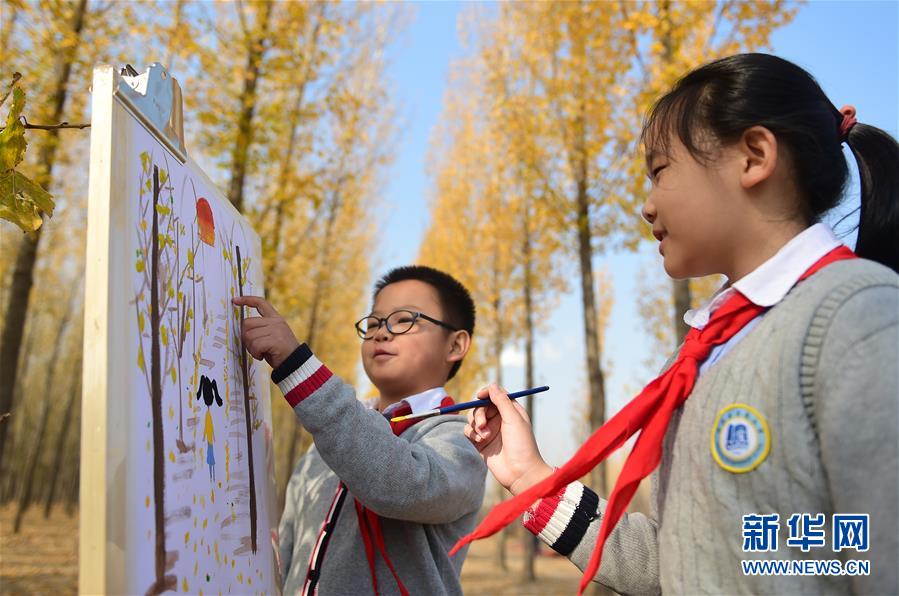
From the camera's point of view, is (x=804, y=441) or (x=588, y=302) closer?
(x=804, y=441)

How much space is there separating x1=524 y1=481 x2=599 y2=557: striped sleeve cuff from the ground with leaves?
834 cm

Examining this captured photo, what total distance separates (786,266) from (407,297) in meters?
1.27

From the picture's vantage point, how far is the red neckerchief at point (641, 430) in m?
1.06

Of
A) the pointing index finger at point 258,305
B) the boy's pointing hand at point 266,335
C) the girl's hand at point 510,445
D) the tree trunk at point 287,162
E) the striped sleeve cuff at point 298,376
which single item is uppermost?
the tree trunk at point 287,162

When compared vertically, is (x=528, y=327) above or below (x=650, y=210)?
above

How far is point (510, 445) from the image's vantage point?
1.40m

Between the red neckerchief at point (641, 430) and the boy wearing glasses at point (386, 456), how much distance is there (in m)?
0.43

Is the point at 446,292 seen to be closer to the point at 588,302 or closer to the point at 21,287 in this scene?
the point at 21,287

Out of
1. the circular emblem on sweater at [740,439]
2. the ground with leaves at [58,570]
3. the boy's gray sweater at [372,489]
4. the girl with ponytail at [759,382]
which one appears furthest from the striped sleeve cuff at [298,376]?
the ground with leaves at [58,570]

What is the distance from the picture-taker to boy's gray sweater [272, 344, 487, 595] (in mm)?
1456

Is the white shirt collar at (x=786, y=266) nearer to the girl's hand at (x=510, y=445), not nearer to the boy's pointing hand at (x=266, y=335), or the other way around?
the girl's hand at (x=510, y=445)

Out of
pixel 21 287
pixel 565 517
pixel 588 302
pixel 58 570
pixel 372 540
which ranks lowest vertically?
pixel 58 570

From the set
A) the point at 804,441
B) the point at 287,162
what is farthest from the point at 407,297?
the point at 287,162

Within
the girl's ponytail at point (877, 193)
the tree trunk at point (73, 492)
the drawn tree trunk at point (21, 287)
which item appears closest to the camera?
the girl's ponytail at point (877, 193)
